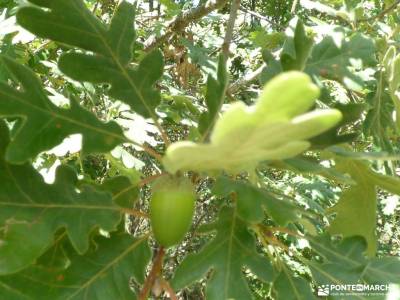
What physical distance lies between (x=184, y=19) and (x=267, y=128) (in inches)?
74.9

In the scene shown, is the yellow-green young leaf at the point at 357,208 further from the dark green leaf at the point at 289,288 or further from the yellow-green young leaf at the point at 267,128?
the yellow-green young leaf at the point at 267,128

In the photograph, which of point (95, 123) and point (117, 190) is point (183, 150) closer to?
point (95, 123)

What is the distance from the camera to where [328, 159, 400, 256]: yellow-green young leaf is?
4.75 ft

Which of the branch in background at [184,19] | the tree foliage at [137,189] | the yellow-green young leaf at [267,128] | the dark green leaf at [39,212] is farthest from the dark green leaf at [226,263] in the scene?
the branch in background at [184,19]

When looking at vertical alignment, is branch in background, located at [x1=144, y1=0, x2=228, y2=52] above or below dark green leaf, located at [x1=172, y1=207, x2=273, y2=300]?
above

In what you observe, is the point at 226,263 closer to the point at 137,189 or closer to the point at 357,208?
the point at 137,189

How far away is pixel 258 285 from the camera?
15.3ft

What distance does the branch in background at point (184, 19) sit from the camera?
221 cm

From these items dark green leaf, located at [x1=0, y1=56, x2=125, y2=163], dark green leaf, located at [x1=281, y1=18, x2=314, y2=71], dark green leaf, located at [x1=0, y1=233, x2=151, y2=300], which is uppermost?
dark green leaf, located at [x1=281, y1=18, x2=314, y2=71]

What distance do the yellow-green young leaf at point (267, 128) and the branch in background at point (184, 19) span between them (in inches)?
61.2

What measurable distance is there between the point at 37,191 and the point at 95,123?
0.63 ft

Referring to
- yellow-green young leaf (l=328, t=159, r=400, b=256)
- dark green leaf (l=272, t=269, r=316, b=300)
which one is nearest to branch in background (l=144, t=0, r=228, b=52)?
yellow-green young leaf (l=328, t=159, r=400, b=256)

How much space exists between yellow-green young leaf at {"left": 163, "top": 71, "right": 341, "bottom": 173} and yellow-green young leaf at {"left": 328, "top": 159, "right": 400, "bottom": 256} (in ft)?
2.52

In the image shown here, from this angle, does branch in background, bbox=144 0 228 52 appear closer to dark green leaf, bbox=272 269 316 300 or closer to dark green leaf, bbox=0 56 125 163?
dark green leaf, bbox=0 56 125 163
